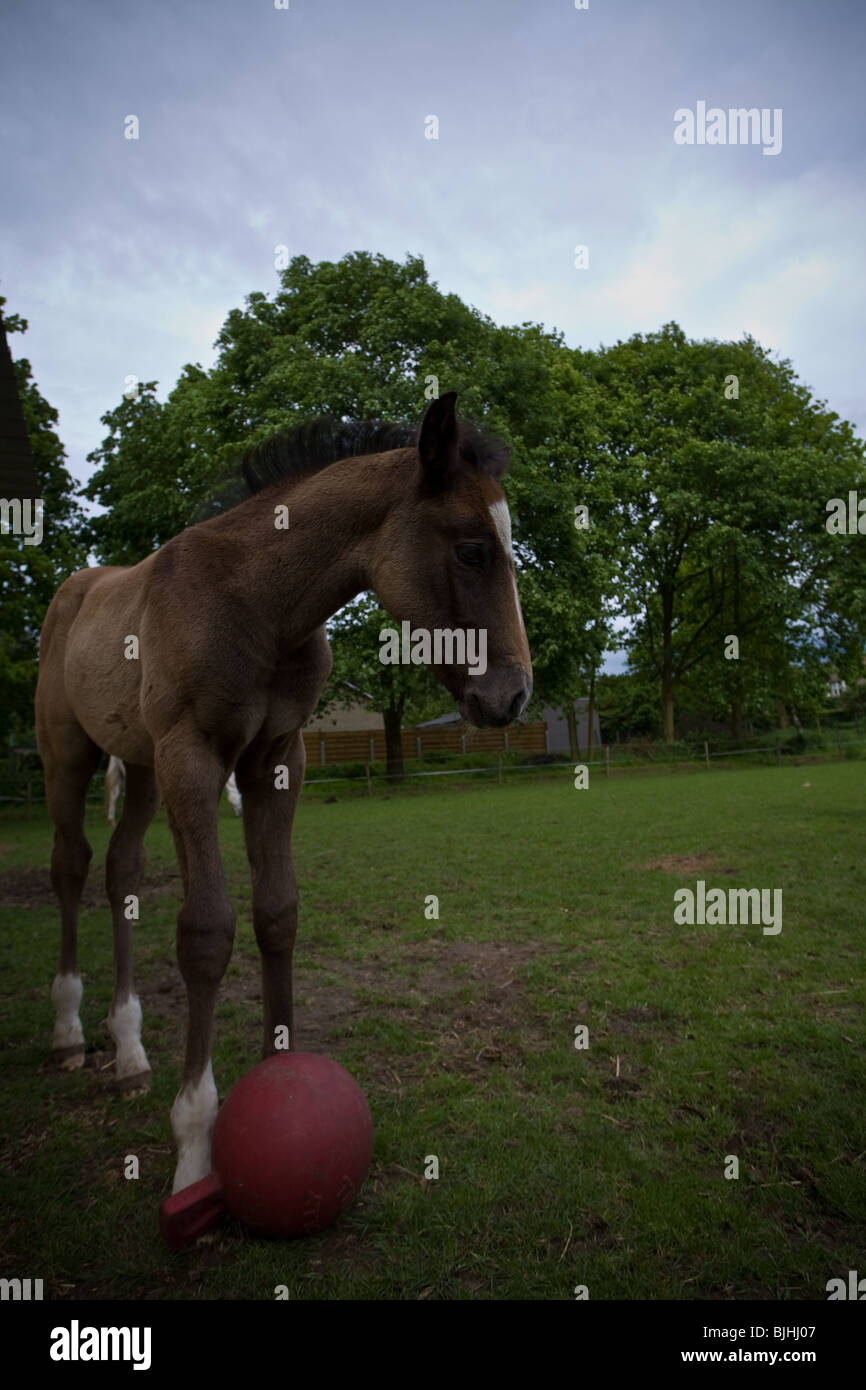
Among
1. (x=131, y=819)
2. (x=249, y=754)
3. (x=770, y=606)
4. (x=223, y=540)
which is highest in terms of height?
(x=770, y=606)

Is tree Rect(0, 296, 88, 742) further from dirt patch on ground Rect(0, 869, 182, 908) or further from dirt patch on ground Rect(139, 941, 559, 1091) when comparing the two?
dirt patch on ground Rect(139, 941, 559, 1091)

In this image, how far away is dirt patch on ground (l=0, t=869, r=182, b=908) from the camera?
9.46 metres

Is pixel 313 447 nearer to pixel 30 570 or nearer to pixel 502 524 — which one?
pixel 502 524

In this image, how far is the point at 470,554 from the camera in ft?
9.50

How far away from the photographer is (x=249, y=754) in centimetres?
341

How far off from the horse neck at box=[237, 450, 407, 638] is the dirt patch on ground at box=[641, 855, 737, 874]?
24.3 ft

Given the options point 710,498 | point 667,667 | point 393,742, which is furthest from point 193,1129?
point 667,667

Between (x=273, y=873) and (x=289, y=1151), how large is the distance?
113 cm

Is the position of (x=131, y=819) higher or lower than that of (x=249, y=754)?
lower

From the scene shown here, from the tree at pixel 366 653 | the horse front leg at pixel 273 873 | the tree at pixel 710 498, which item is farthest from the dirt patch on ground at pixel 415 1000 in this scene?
the tree at pixel 710 498
